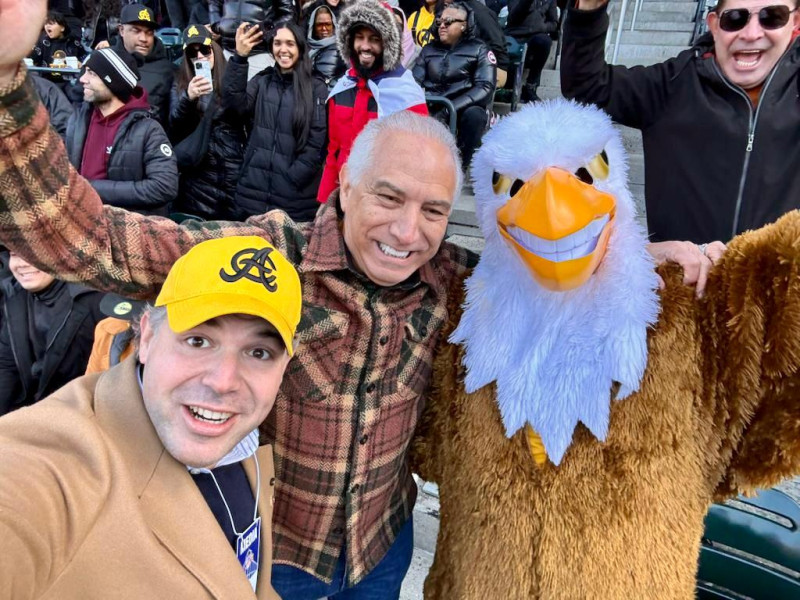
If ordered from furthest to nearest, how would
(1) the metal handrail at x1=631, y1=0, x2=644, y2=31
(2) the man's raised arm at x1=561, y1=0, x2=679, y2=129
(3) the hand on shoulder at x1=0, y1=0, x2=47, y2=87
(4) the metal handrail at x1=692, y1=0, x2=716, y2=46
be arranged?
1. (1) the metal handrail at x1=631, y1=0, x2=644, y2=31
2. (4) the metal handrail at x1=692, y1=0, x2=716, y2=46
3. (2) the man's raised arm at x1=561, y1=0, x2=679, y2=129
4. (3) the hand on shoulder at x1=0, y1=0, x2=47, y2=87

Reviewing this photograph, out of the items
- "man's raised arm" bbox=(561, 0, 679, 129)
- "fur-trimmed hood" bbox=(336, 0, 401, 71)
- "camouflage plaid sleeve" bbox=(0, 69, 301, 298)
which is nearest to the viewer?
"camouflage plaid sleeve" bbox=(0, 69, 301, 298)

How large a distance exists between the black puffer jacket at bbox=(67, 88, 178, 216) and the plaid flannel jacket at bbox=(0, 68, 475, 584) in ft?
7.09

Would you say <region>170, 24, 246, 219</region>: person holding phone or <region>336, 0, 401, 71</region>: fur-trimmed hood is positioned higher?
<region>336, 0, 401, 71</region>: fur-trimmed hood

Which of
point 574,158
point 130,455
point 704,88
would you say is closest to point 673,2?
point 704,88

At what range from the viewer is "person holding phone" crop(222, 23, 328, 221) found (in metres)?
3.95

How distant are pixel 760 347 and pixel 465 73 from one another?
4.35m

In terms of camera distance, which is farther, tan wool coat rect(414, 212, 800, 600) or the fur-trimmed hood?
the fur-trimmed hood

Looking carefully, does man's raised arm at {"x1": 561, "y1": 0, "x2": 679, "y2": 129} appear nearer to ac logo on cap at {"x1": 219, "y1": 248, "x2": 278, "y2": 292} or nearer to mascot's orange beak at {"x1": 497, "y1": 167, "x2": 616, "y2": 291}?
mascot's orange beak at {"x1": 497, "y1": 167, "x2": 616, "y2": 291}

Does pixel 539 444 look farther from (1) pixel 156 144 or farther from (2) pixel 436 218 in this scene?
(1) pixel 156 144

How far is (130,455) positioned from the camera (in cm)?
101

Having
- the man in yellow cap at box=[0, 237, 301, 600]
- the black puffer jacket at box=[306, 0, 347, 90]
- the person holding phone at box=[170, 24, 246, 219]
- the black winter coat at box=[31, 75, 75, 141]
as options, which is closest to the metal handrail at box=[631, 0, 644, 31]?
the black puffer jacket at box=[306, 0, 347, 90]

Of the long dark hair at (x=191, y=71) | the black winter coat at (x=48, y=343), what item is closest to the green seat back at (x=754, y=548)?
the black winter coat at (x=48, y=343)

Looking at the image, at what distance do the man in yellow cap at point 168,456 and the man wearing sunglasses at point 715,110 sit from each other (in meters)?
1.44

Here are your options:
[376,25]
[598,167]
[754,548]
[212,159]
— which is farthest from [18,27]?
[212,159]
